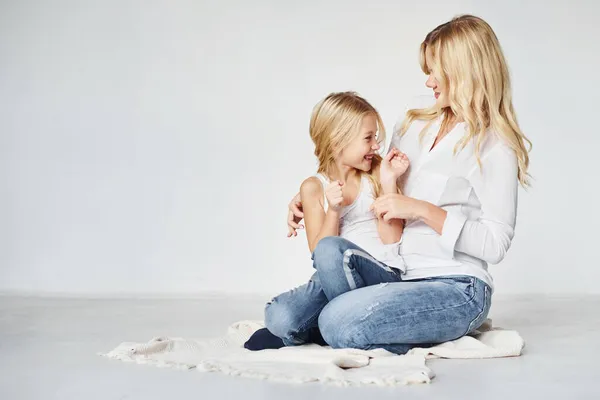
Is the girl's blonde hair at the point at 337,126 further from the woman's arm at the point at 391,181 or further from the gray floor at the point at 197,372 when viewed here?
the gray floor at the point at 197,372

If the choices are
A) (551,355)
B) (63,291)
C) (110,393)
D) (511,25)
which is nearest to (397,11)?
(511,25)

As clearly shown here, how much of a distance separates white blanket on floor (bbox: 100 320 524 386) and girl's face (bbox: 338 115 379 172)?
1.99 ft

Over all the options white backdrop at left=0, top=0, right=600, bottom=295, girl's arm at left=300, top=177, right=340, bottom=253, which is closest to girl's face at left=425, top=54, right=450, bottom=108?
girl's arm at left=300, top=177, right=340, bottom=253

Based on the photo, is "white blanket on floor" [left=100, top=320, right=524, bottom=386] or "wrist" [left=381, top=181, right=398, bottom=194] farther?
"wrist" [left=381, top=181, right=398, bottom=194]

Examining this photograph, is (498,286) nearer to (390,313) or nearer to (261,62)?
(261,62)

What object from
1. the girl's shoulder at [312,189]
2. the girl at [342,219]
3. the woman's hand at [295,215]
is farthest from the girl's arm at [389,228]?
the woman's hand at [295,215]

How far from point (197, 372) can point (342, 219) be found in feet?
2.61

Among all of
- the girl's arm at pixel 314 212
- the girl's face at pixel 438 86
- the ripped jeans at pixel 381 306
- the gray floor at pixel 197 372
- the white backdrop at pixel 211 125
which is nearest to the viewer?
the gray floor at pixel 197 372

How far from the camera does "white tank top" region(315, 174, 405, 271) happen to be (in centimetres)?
256

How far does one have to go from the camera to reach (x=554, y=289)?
4.52 meters

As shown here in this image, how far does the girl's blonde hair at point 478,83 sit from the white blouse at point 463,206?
1.5 inches

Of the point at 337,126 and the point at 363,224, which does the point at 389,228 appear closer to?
the point at 363,224

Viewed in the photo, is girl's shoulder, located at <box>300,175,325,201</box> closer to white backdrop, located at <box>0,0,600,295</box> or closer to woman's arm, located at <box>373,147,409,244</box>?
woman's arm, located at <box>373,147,409,244</box>

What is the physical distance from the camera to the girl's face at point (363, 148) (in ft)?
8.97
